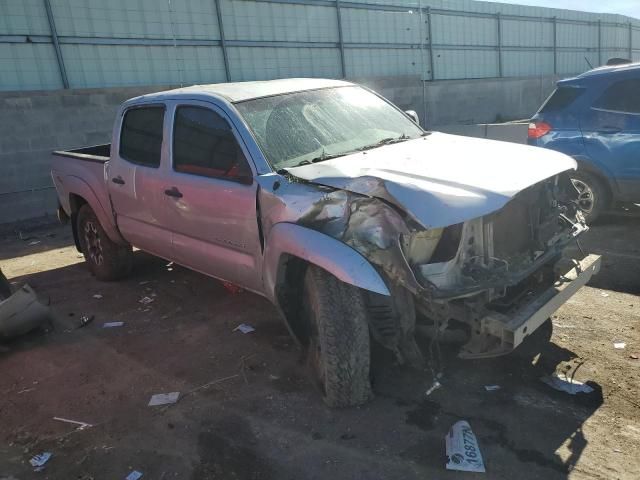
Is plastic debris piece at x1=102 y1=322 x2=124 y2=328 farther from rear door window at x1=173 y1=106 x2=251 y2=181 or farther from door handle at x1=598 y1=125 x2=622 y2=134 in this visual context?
door handle at x1=598 y1=125 x2=622 y2=134

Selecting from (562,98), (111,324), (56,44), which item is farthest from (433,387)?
(56,44)

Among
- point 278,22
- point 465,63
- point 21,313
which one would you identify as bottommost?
point 21,313

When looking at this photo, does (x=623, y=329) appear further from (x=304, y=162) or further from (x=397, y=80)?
(x=397, y=80)

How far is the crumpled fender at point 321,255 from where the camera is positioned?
2843mm

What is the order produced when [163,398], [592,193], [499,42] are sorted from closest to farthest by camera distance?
[163,398] → [592,193] → [499,42]

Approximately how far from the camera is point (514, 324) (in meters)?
2.88

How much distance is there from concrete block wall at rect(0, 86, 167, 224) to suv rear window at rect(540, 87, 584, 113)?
8027 mm

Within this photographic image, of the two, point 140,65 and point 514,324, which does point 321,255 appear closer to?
point 514,324

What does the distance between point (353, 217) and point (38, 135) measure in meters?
8.66

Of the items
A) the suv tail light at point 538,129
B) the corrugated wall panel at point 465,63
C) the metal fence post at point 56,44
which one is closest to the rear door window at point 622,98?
the suv tail light at point 538,129

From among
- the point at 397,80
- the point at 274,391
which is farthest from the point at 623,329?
the point at 397,80

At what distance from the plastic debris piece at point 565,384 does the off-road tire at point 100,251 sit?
4554 millimetres

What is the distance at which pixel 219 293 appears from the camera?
5.41 m

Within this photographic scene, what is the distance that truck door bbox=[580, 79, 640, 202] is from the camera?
5.95 metres
